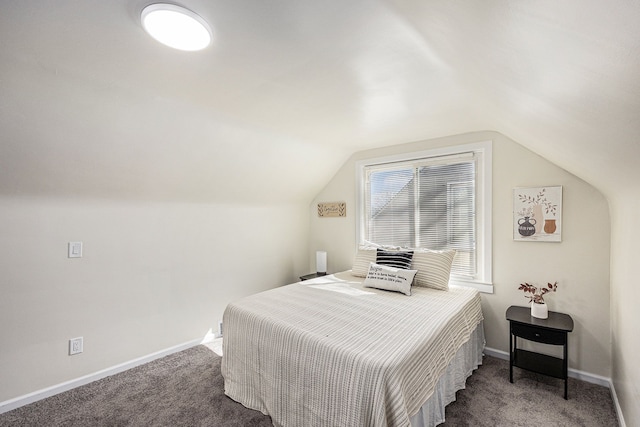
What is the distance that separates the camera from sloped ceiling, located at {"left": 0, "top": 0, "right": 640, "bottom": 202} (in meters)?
0.86

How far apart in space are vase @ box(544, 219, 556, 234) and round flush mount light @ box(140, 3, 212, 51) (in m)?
2.96

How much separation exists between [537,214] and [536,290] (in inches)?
27.2

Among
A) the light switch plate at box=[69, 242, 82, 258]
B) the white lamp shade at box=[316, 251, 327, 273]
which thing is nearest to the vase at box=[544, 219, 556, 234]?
the white lamp shade at box=[316, 251, 327, 273]

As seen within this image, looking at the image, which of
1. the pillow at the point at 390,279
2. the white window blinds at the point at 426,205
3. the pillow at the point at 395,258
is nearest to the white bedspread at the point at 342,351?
the pillow at the point at 390,279

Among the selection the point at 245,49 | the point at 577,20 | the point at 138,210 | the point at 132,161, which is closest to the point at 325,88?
the point at 245,49

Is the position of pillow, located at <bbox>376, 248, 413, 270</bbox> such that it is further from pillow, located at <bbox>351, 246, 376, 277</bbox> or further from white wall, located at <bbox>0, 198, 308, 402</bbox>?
white wall, located at <bbox>0, 198, 308, 402</bbox>

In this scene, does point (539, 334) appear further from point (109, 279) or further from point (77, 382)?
point (77, 382)

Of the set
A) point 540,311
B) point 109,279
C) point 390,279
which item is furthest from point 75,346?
point 540,311

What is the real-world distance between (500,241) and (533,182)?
0.62 meters

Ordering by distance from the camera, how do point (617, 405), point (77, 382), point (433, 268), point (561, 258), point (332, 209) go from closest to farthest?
point (617, 405) < point (77, 382) < point (561, 258) < point (433, 268) < point (332, 209)

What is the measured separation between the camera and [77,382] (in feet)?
7.70

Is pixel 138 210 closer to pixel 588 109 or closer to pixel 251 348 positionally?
pixel 251 348

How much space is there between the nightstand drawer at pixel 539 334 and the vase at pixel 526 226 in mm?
844

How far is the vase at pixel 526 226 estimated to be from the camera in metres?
2.61
